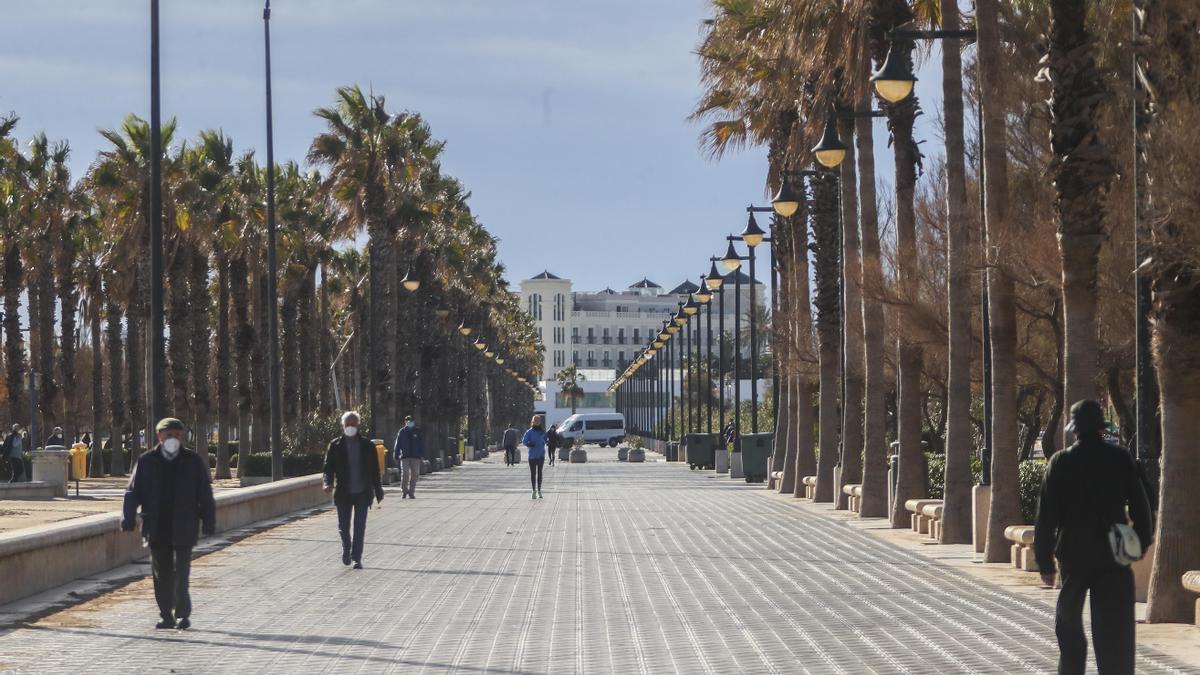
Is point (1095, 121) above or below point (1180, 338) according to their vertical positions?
above

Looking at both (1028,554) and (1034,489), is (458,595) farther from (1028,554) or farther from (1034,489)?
(1034,489)

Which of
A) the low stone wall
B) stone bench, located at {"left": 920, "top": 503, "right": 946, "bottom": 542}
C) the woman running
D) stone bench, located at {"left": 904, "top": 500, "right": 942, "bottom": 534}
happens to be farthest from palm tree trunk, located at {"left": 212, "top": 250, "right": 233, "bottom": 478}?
the low stone wall

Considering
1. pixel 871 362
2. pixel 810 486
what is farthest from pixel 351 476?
pixel 810 486

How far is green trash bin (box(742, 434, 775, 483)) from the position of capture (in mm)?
49000

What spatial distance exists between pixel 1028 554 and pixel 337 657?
29.1ft

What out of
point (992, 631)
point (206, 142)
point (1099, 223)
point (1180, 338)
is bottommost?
point (992, 631)

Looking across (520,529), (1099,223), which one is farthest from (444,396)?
(1099,223)

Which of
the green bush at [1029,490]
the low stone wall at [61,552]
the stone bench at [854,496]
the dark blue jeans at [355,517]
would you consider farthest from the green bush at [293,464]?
the green bush at [1029,490]

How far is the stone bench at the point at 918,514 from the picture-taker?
25125 mm

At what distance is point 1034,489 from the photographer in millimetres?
21562

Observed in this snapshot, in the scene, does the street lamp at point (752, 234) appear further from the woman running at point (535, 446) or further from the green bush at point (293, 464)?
the green bush at point (293, 464)

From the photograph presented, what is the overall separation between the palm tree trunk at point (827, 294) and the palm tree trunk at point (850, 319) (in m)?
1.28

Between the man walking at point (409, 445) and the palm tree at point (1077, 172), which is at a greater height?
the palm tree at point (1077, 172)

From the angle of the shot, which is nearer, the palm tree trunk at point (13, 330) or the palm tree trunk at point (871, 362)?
the palm tree trunk at point (871, 362)
